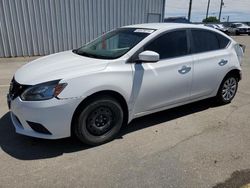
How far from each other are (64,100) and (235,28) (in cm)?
3461

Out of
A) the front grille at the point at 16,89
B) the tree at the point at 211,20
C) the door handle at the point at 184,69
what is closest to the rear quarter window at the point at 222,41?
the door handle at the point at 184,69

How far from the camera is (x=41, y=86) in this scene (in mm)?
3008

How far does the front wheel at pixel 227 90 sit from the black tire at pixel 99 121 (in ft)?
7.85

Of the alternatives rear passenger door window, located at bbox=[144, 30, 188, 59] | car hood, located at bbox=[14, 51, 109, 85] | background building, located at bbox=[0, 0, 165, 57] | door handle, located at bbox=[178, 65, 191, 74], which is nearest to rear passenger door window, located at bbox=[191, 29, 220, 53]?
rear passenger door window, located at bbox=[144, 30, 188, 59]

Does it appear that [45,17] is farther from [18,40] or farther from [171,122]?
[171,122]

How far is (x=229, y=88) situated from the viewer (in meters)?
5.04

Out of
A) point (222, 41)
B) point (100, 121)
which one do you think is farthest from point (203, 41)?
point (100, 121)

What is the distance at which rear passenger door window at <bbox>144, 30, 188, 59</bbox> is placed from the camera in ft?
12.5

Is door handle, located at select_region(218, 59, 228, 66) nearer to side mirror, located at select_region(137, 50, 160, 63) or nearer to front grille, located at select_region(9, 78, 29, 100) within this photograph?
side mirror, located at select_region(137, 50, 160, 63)

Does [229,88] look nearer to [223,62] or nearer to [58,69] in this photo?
[223,62]

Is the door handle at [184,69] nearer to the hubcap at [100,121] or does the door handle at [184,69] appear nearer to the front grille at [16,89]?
the hubcap at [100,121]

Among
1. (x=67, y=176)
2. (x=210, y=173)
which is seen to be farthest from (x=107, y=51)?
(x=210, y=173)

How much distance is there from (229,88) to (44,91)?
148 inches

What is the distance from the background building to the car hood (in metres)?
7.12
